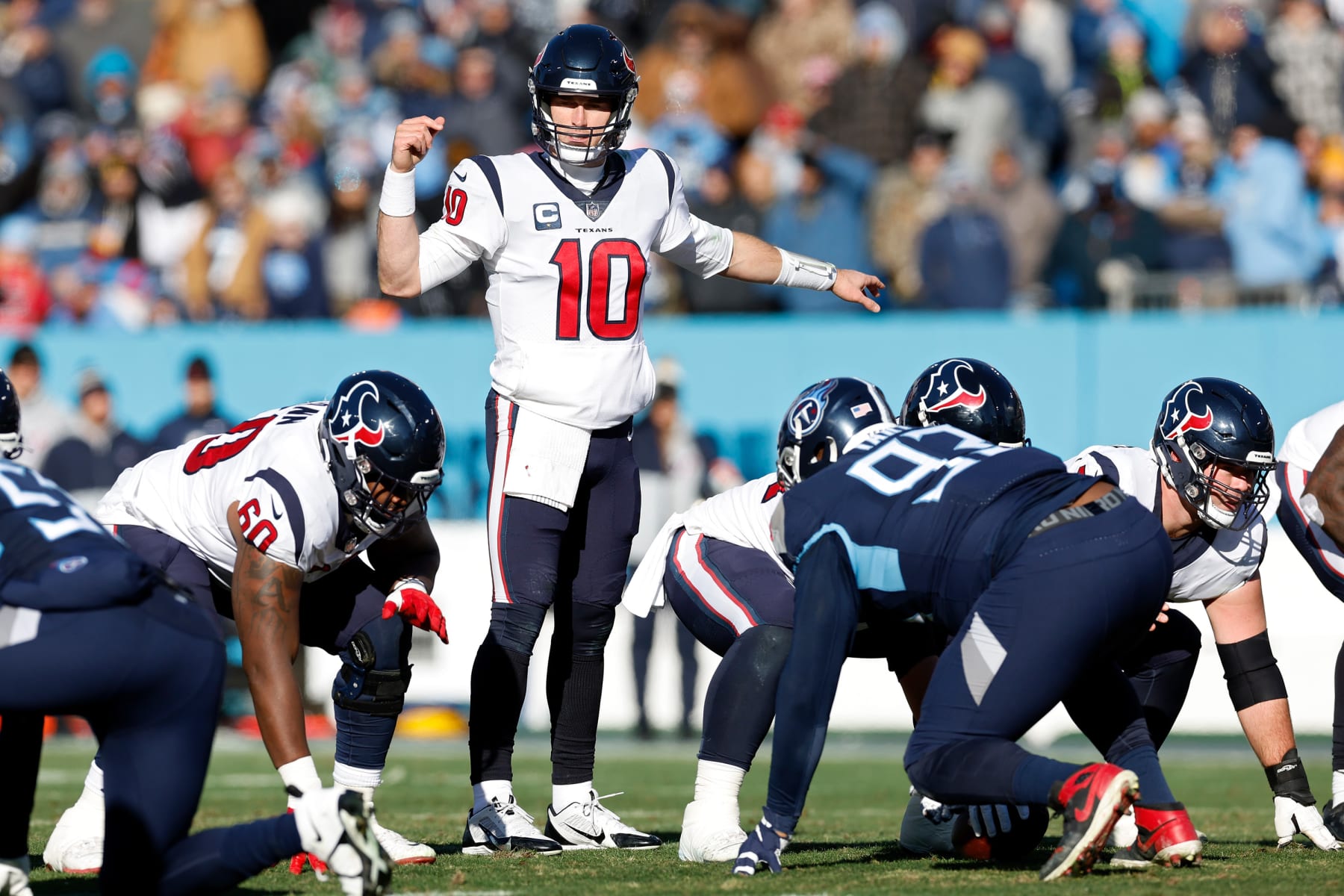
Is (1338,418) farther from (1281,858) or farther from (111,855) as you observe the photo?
(111,855)

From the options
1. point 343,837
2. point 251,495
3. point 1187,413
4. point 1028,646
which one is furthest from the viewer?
point 1187,413

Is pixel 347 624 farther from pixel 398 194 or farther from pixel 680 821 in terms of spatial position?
pixel 680 821

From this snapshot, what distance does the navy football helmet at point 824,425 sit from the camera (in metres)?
5.52

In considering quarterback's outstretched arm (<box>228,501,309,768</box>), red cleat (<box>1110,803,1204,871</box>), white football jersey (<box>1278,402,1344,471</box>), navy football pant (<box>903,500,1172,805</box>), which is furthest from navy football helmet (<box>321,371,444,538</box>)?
white football jersey (<box>1278,402,1344,471</box>)

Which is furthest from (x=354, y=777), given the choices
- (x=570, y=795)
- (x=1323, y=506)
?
(x=1323, y=506)

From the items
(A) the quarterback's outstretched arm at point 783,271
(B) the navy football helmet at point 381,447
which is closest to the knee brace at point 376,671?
(B) the navy football helmet at point 381,447

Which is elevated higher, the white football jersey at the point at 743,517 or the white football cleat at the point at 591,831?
the white football jersey at the point at 743,517

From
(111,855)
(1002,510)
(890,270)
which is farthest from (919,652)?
(890,270)

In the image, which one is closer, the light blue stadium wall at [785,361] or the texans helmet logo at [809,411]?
the texans helmet logo at [809,411]

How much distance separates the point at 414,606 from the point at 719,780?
3.58ft

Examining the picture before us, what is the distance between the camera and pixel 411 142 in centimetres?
607

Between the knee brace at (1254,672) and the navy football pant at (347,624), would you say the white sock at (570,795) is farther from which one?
the knee brace at (1254,672)

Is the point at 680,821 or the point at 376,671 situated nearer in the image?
the point at 376,671

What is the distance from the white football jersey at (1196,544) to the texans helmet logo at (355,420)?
2258 mm
